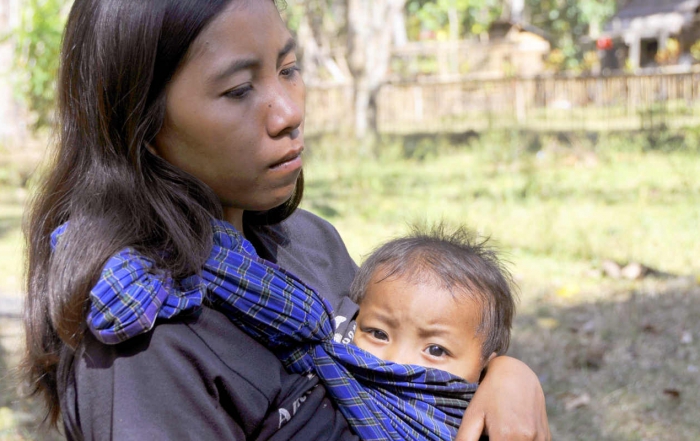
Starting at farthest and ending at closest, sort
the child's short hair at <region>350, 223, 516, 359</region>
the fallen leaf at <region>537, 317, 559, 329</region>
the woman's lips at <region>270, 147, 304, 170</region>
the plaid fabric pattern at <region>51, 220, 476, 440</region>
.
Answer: the fallen leaf at <region>537, 317, 559, 329</region>, the child's short hair at <region>350, 223, 516, 359</region>, the woman's lips at <region>270, 147, 304, 170</region>, the plaid fabric pattern at <region>51, 220, 476, 440</region>

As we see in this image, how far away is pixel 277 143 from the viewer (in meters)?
1.61

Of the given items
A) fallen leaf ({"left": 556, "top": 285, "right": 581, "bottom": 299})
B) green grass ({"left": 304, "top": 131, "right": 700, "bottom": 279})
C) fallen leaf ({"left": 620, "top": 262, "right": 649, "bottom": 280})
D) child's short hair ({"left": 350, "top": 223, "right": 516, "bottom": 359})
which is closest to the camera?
child's short hair ({"left": 350, "top": 223, "right": 516, "bottom": 359})

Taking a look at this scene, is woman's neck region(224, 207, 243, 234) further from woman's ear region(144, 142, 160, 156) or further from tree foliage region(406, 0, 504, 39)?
tree foliage region(406, 0, 504, 39)

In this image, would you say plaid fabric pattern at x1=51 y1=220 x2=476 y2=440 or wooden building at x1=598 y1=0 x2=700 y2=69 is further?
wooden building at x1=598 y1=0 x2=700 y2=69

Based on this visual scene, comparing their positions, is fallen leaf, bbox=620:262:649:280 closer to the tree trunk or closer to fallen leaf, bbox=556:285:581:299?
fallen leaf, bbox=556:285:581:299

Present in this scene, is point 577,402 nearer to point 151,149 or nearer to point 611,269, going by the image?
point 611,269

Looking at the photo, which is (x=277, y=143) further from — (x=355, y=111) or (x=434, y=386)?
(x=355, y=111)

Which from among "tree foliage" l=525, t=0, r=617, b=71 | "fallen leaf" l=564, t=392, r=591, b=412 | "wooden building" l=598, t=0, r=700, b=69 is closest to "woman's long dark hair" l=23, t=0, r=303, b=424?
"fallen leaf" l=564, t=392, r=591, b=412

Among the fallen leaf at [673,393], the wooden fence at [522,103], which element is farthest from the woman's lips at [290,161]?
the wooden fence at [522,103]

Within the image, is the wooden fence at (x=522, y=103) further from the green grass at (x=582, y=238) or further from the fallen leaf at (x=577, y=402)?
the fallen leaf at (x=577, y=402)

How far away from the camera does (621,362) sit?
4281mm

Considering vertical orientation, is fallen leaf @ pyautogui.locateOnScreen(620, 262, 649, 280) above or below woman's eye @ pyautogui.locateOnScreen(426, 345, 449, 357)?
below

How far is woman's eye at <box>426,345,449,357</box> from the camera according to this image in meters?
1.97

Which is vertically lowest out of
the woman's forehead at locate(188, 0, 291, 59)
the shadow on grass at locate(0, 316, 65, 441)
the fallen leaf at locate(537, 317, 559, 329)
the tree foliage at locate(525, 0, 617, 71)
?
the tree foliage at locate(525, 0, 617, 71)
